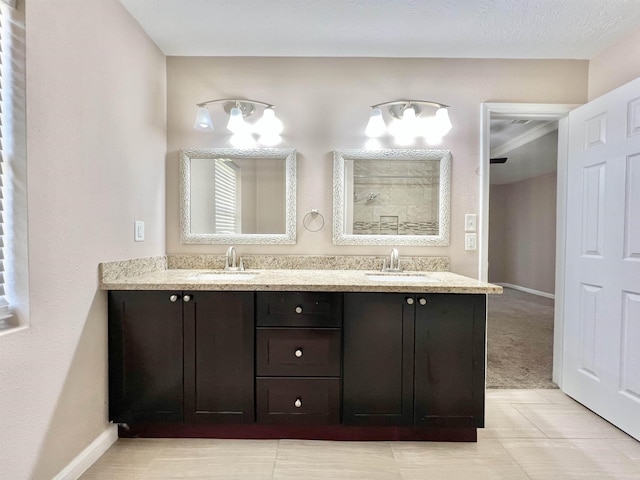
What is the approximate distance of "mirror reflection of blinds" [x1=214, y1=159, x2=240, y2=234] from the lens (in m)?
2.17

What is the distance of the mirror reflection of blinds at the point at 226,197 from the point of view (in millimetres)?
2172

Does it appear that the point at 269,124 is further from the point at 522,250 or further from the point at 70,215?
the point at 522,250

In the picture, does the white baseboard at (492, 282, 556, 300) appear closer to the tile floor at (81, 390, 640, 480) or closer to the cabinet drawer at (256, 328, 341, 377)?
the tile floor at (81, 390, 640, 480)

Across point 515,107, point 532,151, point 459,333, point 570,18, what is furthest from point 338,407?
point 532,151

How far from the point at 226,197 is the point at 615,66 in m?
2.52

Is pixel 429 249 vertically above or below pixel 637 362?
above

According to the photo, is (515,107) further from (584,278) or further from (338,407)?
(338,407)

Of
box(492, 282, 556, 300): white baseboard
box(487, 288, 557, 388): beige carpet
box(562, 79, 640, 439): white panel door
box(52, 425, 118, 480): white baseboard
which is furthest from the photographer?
box(492, 282, 556, 300): white baseboard

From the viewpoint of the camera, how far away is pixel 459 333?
160cm

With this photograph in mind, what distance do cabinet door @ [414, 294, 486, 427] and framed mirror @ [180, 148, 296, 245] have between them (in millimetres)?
1003

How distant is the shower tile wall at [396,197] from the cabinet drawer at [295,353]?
82cm

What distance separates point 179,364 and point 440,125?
2024mm

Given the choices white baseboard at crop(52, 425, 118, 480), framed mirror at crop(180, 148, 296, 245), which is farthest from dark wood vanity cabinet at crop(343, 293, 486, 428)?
white baseboard at crop(52, 425, 118, 480)

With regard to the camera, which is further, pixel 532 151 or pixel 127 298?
pixel 532 151
